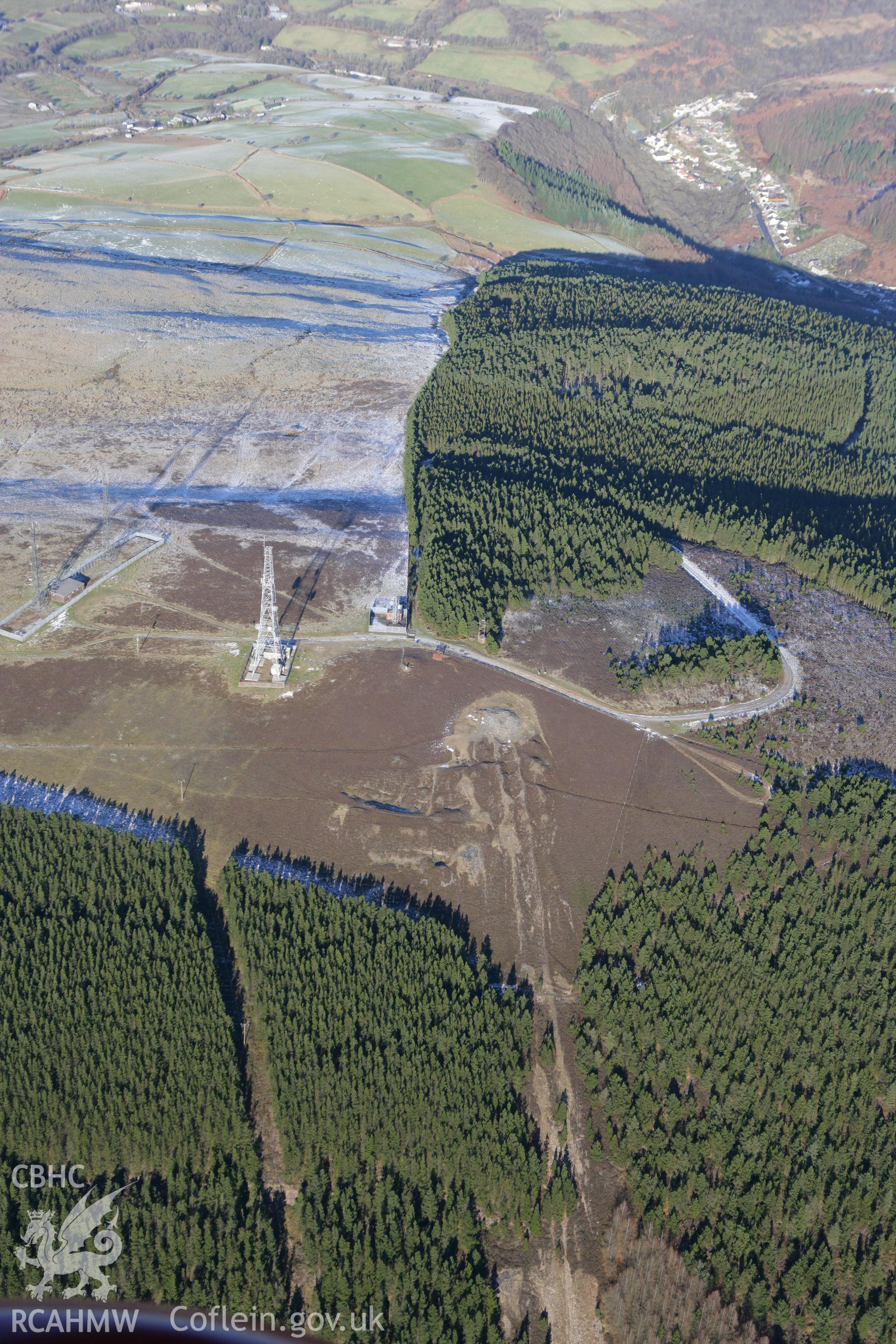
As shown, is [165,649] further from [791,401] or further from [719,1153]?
[791,401]

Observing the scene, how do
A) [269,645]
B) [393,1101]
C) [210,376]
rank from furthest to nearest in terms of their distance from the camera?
1. [210,376]
2. [269,645]
3. [393,1101]

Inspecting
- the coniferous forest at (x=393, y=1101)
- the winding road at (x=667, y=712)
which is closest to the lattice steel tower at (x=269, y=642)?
the winding road at (x=667, y=712)

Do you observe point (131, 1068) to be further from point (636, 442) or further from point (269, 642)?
point (636, 442)

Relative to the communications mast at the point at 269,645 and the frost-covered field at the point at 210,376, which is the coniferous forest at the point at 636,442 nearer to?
the frost-covered field at the point at 210,376

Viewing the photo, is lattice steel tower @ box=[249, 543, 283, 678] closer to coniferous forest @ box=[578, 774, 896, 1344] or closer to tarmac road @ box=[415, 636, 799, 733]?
tarmac road @ box=[415, 636, 799, 733]

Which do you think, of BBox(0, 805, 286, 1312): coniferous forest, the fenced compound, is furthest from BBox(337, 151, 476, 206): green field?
BBox(0, 805, 286, 1312): coniferous forest

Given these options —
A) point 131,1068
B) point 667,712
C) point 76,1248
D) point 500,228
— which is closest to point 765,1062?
point 667,712

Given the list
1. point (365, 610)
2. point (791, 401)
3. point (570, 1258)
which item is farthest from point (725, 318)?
point (570, 1258)
